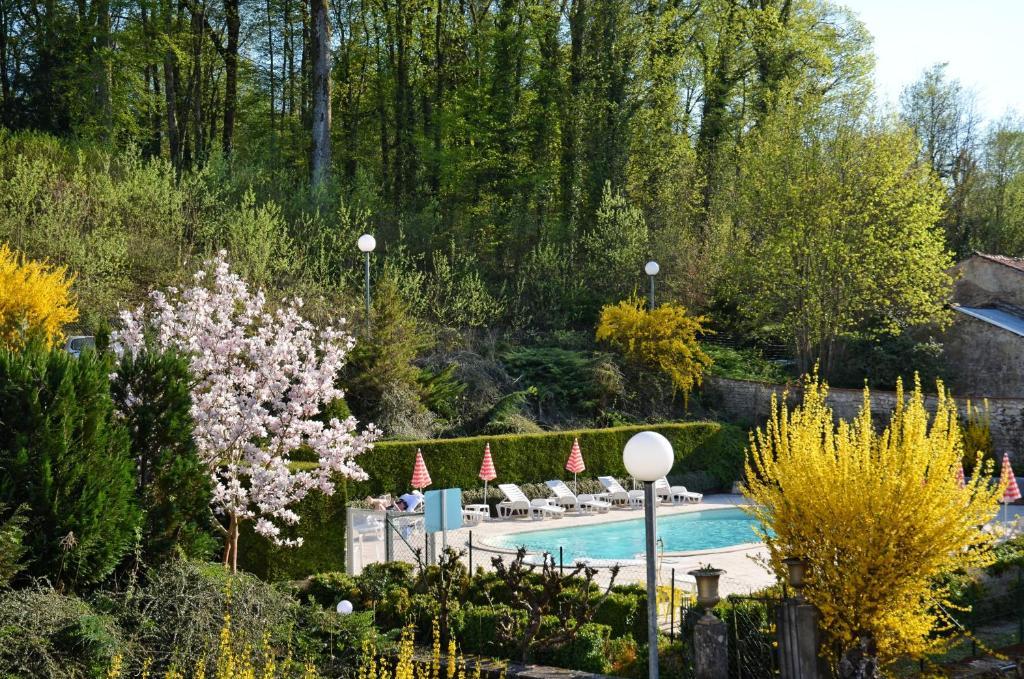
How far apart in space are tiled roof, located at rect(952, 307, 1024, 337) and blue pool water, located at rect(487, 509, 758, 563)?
10441 mm

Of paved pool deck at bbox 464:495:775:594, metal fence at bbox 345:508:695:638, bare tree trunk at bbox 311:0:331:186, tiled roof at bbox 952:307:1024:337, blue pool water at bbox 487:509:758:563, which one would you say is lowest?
blue pool water at bbox 487:509:758:563

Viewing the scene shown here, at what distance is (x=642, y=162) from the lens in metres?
36.1

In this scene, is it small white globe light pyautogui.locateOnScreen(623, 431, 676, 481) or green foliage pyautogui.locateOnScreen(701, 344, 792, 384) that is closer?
small white globe light pyautogui.locateOnScreen(623, 431, 676, 481)

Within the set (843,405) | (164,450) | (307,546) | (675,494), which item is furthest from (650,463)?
(843,405)

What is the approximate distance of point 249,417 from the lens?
12.9 metres

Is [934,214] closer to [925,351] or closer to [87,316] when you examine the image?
[925,351]

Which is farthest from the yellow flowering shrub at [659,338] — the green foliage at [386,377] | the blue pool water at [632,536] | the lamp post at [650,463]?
the lamp post at [650,463]

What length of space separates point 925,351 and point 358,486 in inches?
712

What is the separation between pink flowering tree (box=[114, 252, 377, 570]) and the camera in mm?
12781

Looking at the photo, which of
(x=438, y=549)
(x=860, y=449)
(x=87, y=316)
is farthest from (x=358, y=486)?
(x=860, y=449)

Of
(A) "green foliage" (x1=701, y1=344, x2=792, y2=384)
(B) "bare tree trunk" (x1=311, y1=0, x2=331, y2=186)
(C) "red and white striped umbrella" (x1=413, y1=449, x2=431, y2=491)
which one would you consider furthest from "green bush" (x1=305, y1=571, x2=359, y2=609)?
(A) "green foliage" (x1=701, y1=344, x2=792, y2=384)

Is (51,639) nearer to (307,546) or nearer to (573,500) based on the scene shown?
(307,546)

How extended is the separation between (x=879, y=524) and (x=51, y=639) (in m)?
7.24

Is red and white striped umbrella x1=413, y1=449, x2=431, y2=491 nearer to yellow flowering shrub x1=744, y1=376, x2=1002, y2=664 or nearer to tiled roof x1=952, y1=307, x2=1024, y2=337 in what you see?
yellow flowering shrub x1=744, y1=376, x2=1002, y2=664
